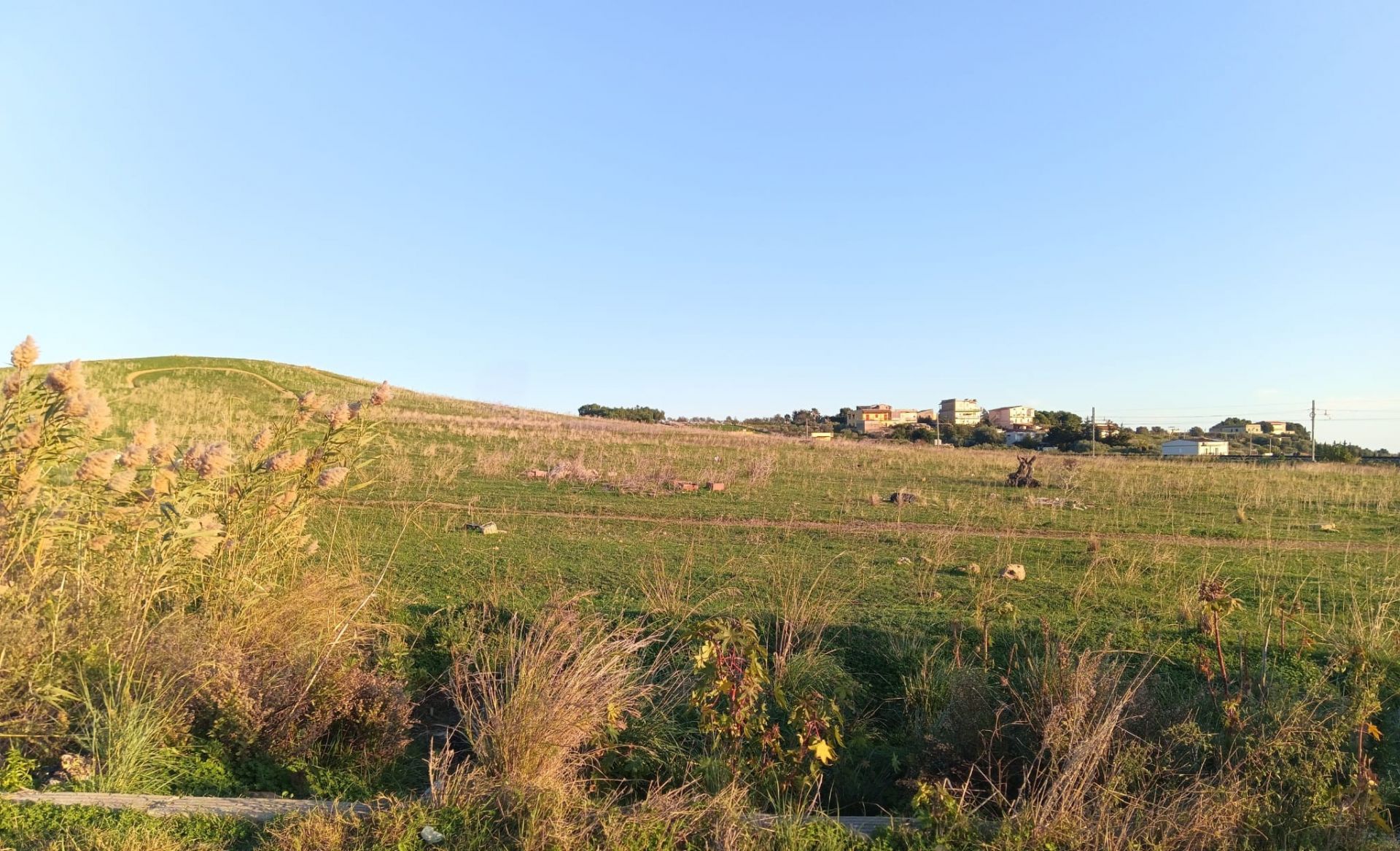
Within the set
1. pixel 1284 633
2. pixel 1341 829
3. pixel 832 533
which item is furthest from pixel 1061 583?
pixel 1341 829

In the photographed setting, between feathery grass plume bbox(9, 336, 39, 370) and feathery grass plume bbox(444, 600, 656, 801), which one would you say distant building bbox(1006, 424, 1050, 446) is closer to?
feathery grass plume bbox(444, 600, 656, 801)

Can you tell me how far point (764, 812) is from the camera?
4.23 metres

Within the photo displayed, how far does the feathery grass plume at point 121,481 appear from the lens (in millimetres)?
4152

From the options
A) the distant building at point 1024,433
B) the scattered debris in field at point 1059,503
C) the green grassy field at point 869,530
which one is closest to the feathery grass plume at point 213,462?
the green grassy field at point 869,530

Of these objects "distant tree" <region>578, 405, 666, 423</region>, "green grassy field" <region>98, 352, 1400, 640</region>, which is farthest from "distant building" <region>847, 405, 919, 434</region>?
"green grassy field" <region>98, 352, 1400, 640</region>

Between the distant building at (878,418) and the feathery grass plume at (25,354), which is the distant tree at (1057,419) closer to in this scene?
the distant building at (878,418)

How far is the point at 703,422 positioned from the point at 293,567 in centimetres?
6948

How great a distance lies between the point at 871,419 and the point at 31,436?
90823 mm

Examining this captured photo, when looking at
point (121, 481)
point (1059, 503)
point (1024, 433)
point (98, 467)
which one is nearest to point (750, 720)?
point (121, 481)

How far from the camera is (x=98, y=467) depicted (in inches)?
167

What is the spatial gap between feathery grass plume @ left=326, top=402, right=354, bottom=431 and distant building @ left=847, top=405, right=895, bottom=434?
2710 inches

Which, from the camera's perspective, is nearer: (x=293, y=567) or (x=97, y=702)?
(x=97, y=702)

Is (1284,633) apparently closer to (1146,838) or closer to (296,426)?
(1146,838)

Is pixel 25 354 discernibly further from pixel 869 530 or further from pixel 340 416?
pixel 869 530
